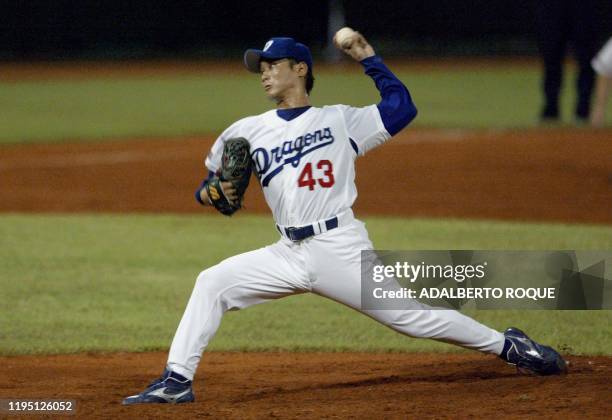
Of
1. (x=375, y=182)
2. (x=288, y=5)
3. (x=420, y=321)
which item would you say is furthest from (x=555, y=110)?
(x=288, y=5)

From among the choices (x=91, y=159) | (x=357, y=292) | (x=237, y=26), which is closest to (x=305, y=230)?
(x=357, y=292)

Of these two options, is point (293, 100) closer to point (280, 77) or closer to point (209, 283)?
point (280, 77)

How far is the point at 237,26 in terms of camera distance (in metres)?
30.4

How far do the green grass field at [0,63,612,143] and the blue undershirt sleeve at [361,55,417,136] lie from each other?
38.5 ft

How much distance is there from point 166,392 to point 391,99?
168 cm

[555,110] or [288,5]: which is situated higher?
[288,5]

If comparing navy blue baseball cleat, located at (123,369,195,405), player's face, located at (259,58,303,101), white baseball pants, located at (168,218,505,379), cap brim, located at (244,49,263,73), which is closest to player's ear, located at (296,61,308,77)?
player's face, located at (259,58,303,101)

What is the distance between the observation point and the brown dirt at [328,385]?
4520mm

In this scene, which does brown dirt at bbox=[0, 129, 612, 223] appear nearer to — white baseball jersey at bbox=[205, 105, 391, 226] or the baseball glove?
white baseball jersey at bbox=[205, 105, 391, 226]

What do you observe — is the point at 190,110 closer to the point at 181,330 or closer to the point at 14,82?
the point at 14,82

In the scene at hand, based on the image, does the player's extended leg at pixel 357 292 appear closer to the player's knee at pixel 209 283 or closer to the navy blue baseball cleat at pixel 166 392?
the player's knee at pixel 209 283

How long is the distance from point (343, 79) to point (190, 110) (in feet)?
20.1

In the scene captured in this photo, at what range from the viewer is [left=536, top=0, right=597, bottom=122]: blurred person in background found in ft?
48.1

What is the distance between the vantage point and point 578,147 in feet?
45.3
